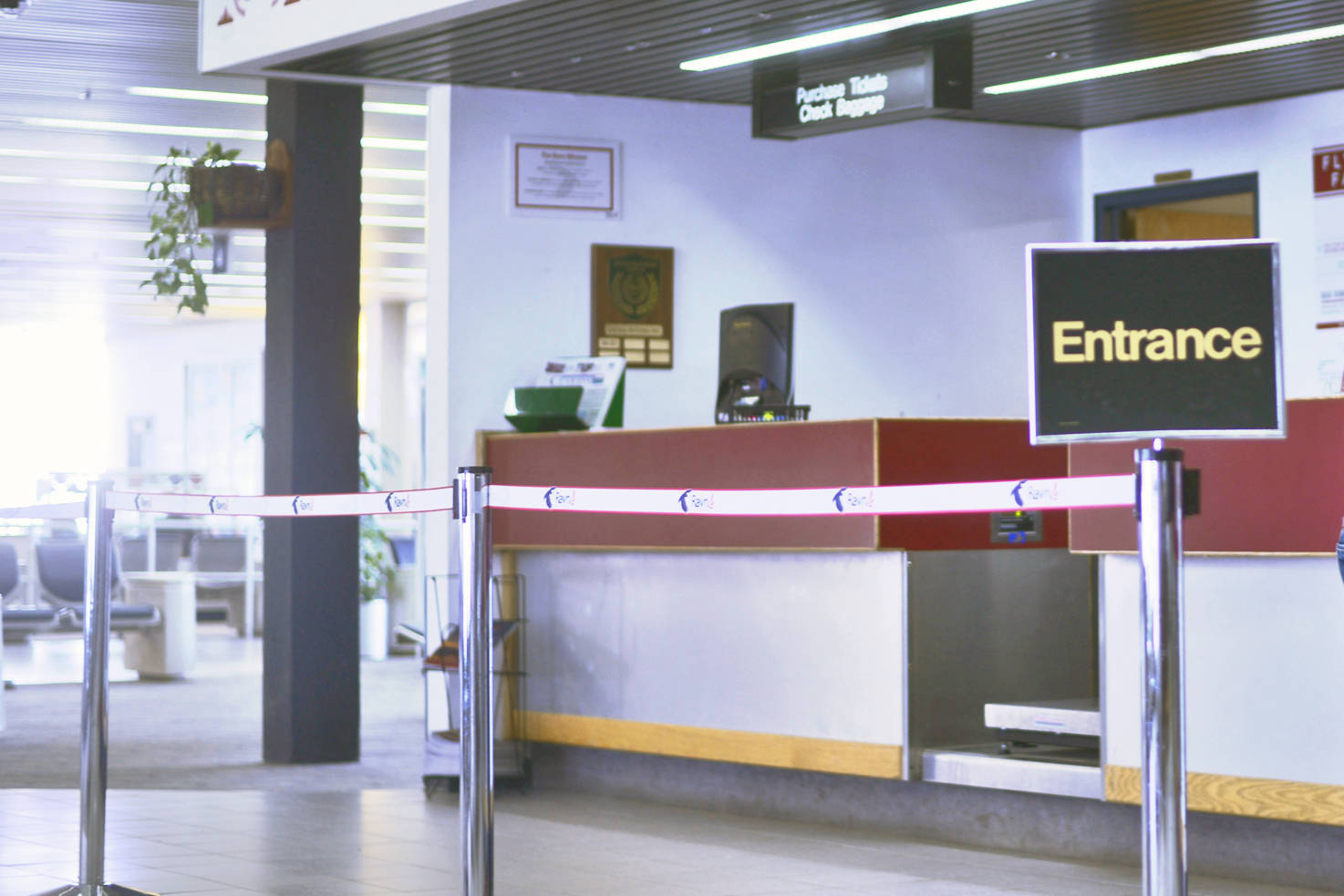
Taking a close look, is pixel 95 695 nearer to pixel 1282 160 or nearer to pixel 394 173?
pixel 1282 160

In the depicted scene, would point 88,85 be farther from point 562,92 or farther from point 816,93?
point 816,93

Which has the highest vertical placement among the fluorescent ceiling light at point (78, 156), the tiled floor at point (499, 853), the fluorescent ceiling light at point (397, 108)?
the fluorescent ceiling light at point (78, 156)

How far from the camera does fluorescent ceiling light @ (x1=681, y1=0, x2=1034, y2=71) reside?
19.5ft

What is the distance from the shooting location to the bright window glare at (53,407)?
837 inches

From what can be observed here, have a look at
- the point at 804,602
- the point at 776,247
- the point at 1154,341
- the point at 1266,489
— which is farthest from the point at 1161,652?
the point at 776,247

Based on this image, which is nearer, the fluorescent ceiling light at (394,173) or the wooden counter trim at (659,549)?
the wooden counter trim at (659,549)

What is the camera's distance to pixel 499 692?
648cm

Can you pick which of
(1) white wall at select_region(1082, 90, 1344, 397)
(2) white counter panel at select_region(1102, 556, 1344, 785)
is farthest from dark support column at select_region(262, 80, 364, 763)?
(1) white wall at select_region(1082, 90, 1344, 397)

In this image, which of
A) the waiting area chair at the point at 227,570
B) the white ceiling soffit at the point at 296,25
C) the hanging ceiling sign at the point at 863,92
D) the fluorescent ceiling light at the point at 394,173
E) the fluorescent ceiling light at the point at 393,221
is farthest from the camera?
the waiting area chair at the point at 227,570

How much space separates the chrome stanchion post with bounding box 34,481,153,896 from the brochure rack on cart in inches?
81.6

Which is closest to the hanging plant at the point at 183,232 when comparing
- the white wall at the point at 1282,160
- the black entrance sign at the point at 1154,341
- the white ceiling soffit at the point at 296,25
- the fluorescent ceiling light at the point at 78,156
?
the white ceiling soffit at the point at 296,25

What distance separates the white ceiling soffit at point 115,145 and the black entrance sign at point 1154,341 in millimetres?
3441

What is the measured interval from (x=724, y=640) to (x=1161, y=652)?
3111 mm

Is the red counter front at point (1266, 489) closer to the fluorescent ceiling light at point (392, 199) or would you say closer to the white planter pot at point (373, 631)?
the fluorescent ceiling light at point (392, 199)
